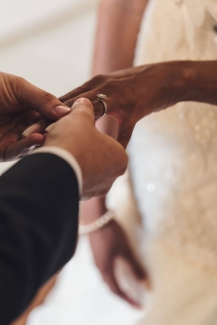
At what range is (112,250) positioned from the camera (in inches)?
32.4

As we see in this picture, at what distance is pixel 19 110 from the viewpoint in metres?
0.57

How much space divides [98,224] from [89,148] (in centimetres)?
45

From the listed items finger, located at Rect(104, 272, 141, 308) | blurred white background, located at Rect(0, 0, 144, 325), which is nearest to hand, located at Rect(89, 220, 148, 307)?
finger, located at Rect(104, 272, 141, 308)

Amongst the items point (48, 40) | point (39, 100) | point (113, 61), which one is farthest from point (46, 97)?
point (48, 40)

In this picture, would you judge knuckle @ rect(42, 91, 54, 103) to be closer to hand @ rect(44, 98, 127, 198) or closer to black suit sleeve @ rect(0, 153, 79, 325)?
hand @ rect(44, 98, 127, 198)

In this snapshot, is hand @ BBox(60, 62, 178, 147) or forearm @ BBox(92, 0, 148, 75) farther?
forearm @ BBox(92, 0, 148, 75)

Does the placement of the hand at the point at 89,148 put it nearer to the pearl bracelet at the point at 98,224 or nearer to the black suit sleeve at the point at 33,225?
the black suit sleeve at the point at 33,225

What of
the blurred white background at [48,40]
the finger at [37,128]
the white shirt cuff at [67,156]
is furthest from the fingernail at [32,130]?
the blurred white background at [48,40]

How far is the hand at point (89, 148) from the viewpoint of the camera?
1.32ft

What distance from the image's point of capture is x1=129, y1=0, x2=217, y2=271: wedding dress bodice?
74cm

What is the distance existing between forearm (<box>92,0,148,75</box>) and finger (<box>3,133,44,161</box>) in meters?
0.33

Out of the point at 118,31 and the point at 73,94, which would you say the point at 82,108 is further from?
the point at 118,31

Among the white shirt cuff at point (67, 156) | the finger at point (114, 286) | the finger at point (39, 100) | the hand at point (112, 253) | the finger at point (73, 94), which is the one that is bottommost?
the finger at point (114, 286)

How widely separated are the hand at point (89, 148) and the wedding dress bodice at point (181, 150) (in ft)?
0.99
